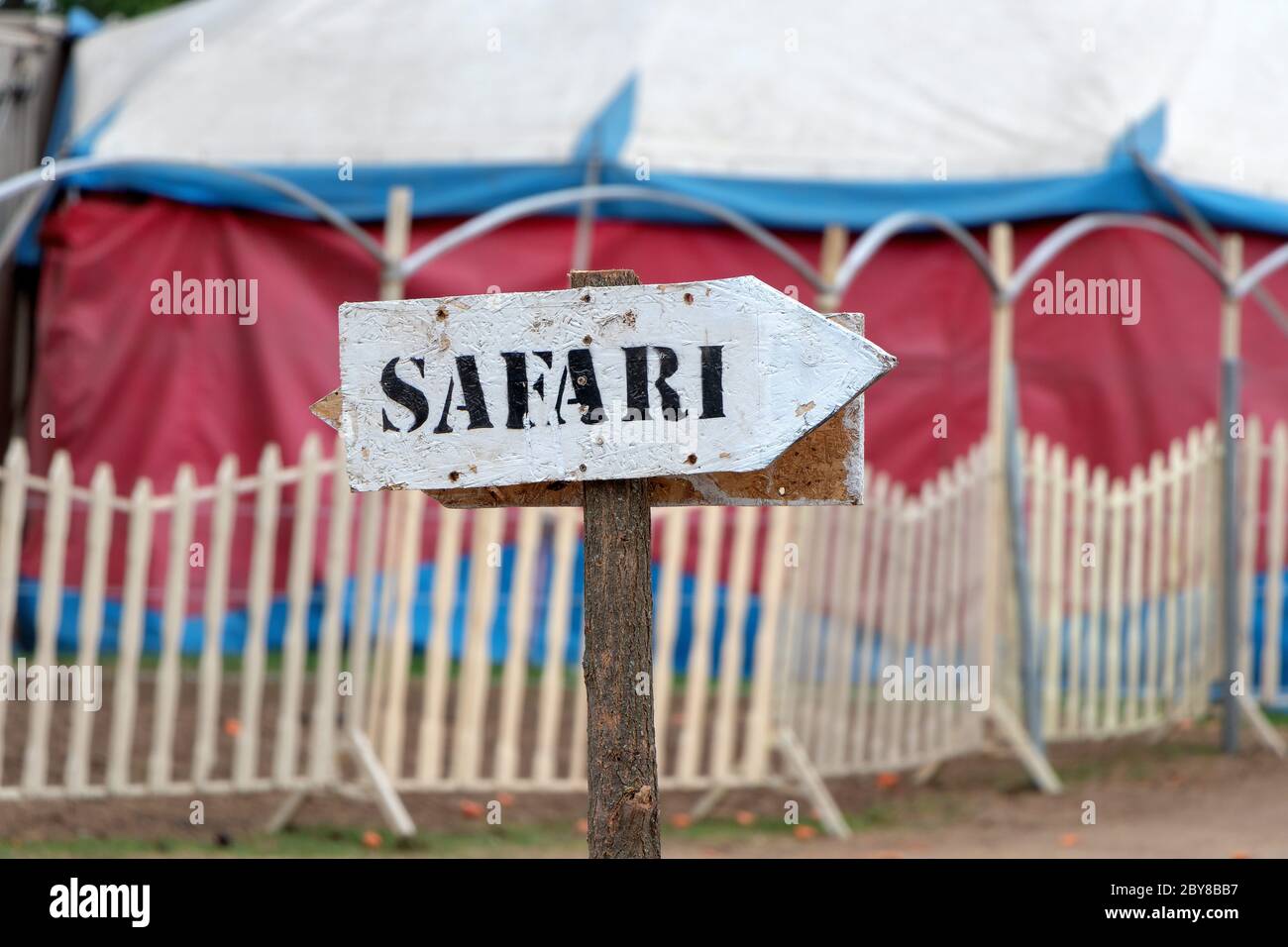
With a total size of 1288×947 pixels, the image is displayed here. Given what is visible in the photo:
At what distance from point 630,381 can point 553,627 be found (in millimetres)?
4459

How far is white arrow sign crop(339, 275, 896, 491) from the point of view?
2504 millimetres

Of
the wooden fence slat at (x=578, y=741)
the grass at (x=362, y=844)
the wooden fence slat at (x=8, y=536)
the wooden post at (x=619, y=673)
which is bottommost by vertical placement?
the grass at (x=362, y=844)

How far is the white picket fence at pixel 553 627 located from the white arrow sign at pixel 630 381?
3437mm

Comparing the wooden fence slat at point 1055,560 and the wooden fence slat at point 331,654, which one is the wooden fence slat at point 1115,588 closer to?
the wooden fence slat at point 1055,560

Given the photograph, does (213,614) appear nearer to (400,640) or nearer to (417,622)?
(400,640)

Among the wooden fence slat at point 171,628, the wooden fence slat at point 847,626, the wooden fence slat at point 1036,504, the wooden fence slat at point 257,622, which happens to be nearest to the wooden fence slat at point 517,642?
the wooden fence slat at point 257,622

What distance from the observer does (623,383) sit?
8.27 ft

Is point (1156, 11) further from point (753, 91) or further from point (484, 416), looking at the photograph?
point (484, 416)

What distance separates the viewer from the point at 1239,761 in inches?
330

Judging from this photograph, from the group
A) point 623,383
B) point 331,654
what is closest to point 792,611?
point 331,654

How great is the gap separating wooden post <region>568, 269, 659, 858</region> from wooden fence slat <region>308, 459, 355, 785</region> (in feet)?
12.2

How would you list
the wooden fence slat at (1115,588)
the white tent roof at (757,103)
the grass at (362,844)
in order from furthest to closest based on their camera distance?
the white tent roof at (757,103), the wooden fence slat at (1115,588), the grass at (362,844)

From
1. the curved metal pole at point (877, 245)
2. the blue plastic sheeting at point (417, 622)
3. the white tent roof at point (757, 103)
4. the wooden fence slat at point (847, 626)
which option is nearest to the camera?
the curved metal pole at point (877, 245)

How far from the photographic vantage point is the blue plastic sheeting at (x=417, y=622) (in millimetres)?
10430
